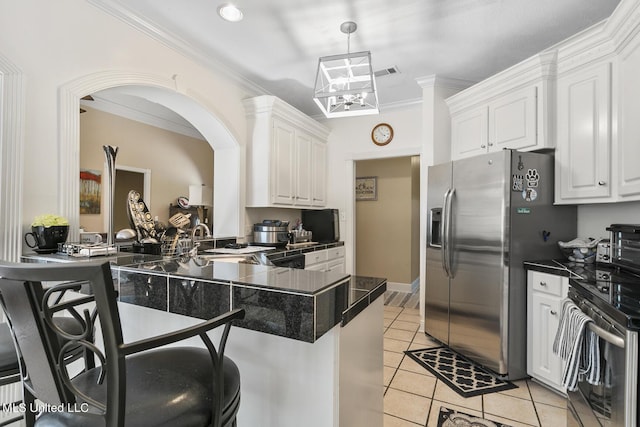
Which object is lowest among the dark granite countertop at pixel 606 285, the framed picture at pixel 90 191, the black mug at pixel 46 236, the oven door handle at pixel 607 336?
the oven door handle at pixel 607 336

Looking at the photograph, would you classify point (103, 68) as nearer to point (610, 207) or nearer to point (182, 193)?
point (182, 193)

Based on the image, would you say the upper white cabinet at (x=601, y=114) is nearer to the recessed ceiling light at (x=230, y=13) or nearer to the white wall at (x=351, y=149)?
the white wall at (x=351, y=149)

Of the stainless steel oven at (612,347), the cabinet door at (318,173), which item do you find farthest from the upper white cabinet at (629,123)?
the cabinet door at (318,173)

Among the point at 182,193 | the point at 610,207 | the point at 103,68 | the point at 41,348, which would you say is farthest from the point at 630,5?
the point at 182,193

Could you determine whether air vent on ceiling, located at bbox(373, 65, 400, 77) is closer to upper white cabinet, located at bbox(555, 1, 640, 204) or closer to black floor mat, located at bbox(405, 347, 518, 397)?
upper white cabinet, located at bbox(555, 1, 640, 204)

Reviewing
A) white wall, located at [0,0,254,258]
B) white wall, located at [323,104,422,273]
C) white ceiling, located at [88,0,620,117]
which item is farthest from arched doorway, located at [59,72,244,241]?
white wall, located at [323,104,422,273]

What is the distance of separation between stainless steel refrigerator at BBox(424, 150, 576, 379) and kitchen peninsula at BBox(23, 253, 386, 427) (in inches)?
57.8

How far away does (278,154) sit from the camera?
3639 mm

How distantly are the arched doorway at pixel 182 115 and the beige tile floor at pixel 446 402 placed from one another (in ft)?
7.21

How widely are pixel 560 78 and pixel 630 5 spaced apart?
26.5 inches

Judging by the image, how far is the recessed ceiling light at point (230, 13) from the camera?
7.29ft

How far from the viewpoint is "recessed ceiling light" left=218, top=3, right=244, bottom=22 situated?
2.22m

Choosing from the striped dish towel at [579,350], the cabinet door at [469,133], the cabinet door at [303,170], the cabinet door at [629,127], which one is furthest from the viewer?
the cabinet door at [303,170]

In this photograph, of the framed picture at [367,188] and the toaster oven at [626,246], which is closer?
the toaster oven at [626,246]
